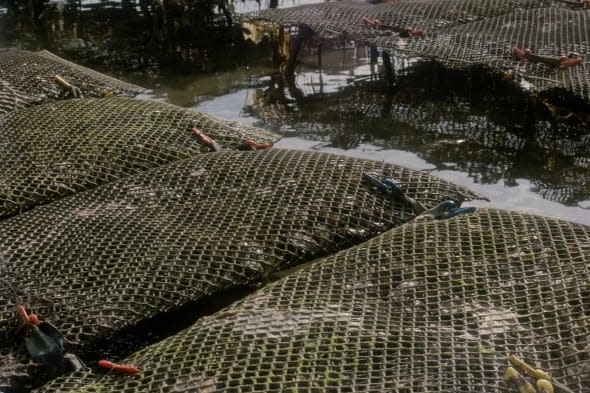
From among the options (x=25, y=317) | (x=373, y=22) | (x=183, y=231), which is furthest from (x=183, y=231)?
(x=373, y=22)

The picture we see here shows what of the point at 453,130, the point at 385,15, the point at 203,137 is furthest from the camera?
the point at 385,15

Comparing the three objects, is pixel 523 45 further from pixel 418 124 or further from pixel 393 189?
pixel 393 189

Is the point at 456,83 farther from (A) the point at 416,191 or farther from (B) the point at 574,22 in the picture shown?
(A) the point at 416,191

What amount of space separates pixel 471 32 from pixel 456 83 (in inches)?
29.4

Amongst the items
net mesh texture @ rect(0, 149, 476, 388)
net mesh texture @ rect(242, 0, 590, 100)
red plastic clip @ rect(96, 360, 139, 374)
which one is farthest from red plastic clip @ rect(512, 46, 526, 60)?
red plastic clip @ rect(96, 360, 139, 374)

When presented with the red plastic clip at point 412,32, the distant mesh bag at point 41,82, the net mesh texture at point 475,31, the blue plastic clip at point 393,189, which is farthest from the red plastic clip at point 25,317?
the red plastic clip at point 412,32

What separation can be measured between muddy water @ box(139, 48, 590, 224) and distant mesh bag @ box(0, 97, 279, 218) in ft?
5.75

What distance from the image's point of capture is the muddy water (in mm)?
6055

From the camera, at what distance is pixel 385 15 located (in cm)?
805

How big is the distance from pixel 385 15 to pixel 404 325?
5.57 metres

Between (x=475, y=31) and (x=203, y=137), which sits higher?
(x=475, y=31)

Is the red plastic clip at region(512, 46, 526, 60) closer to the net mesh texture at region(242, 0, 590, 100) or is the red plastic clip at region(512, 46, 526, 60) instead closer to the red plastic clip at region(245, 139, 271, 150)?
the net mesh texture at region(242, 0, 590, 100)

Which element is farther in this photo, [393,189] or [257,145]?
[257,145]

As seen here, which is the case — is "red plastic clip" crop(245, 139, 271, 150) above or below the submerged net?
above
